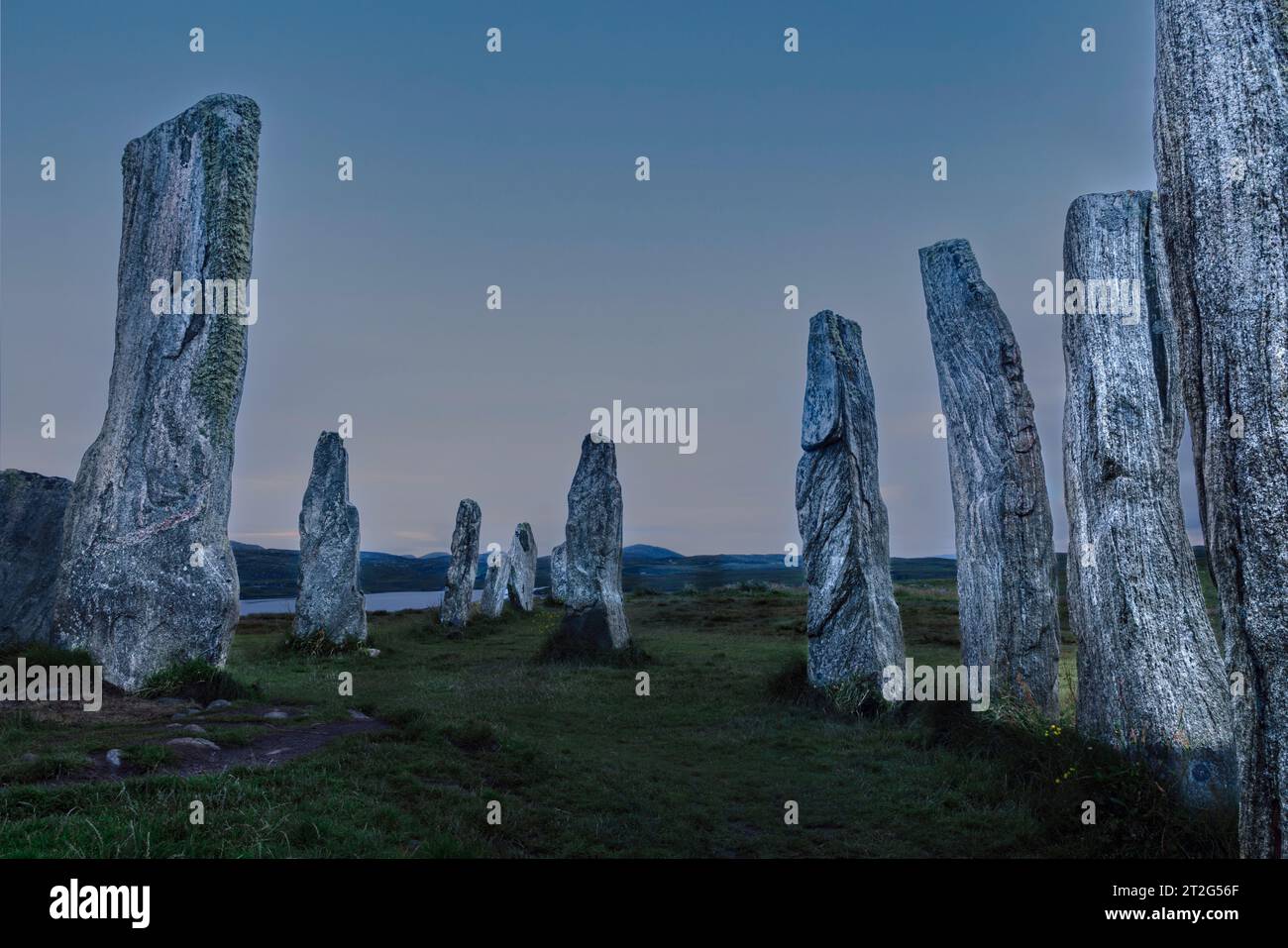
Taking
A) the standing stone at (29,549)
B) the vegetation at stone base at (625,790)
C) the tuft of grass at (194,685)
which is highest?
the standing stone at (29,549)

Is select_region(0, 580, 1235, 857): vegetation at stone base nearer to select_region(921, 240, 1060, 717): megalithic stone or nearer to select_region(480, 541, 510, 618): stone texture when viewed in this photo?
select_region(921, 240, 1060, 717): megalithic stone

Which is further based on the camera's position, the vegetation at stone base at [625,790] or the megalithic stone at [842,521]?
the megalithic stone at [842,521]

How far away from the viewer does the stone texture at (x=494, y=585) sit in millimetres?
26141

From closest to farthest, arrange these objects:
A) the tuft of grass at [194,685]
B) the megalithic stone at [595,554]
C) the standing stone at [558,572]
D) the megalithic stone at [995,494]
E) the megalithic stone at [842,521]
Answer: the megalithic stone at [995,494]
the tuft of grass at [194,685]
the megalithic stone at [842,521]
the megalithic stone at [595,554]
the standing stone at [558,572]

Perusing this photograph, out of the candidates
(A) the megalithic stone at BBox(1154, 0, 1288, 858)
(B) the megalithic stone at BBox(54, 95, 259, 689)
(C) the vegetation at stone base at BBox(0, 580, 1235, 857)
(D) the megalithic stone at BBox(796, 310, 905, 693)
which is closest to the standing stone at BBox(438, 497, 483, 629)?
(C) the vegetation at stone base at BBox(0, 580, 1235, 857)

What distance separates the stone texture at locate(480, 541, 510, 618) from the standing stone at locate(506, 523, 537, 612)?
30cm

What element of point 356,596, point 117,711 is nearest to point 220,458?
point 117,711

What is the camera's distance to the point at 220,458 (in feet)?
35.0

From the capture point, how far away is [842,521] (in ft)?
38.3

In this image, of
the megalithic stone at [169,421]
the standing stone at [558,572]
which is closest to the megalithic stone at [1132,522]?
the megalithic stone at [169,421]

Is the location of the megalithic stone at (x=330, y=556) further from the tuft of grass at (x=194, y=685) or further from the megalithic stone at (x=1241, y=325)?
the megalithic stone at (x=1241, y=325)

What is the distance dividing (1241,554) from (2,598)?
1311cm

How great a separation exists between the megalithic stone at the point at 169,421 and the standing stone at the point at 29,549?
1.40 meters
